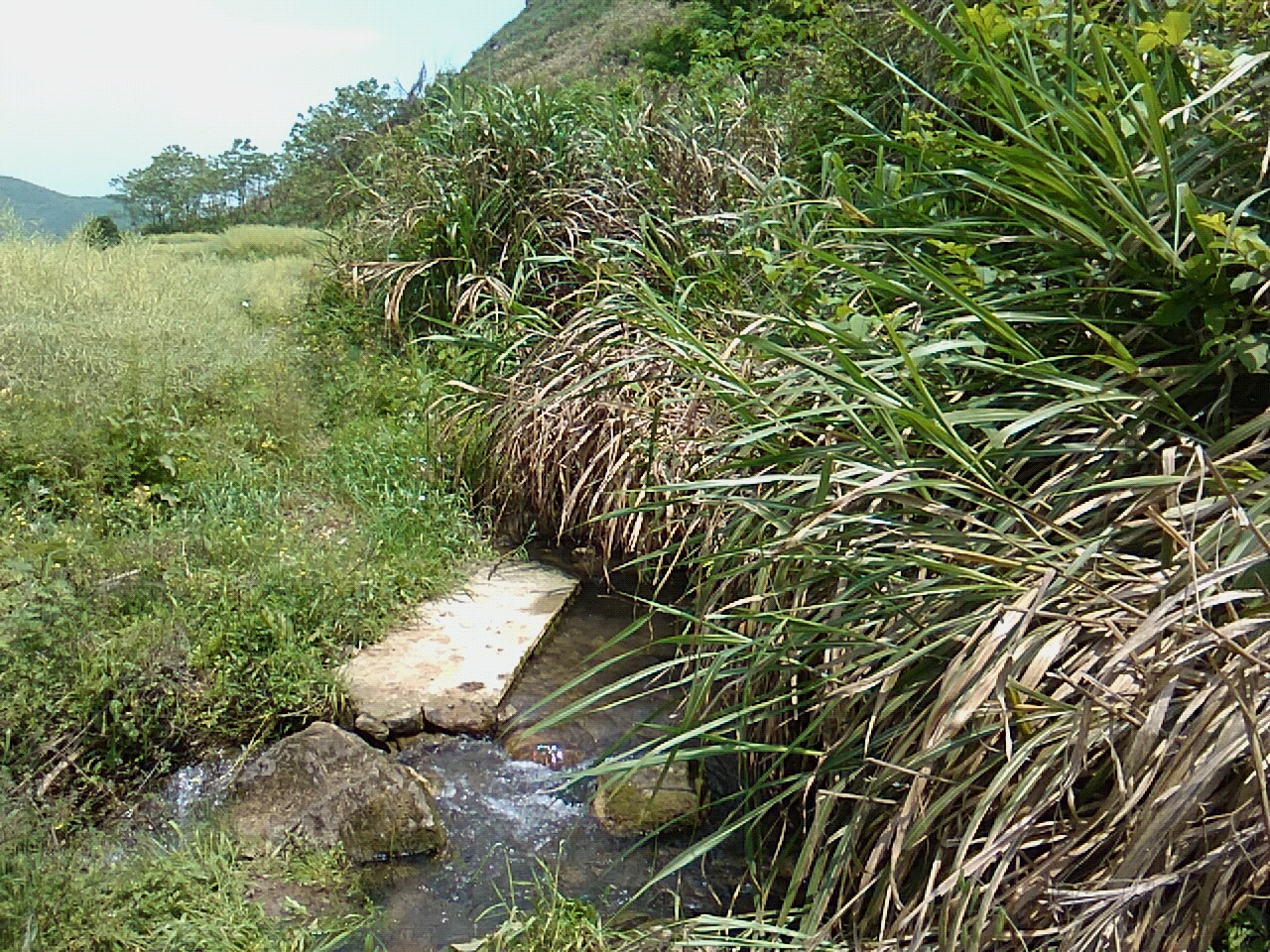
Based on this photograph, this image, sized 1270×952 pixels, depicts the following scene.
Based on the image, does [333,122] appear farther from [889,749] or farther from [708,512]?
[889,749]

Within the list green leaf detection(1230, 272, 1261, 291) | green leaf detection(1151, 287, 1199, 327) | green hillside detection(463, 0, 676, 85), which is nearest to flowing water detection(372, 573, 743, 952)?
green leaf detection(1151, 287, 1199, 327)

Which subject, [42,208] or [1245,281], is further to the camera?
[42,208]

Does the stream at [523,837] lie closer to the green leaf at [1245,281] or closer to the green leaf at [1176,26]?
the green leaf at [1245,281]

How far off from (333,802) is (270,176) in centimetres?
1150

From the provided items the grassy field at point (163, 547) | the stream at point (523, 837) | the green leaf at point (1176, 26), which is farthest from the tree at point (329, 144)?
the green leaf at point (1176, 26)

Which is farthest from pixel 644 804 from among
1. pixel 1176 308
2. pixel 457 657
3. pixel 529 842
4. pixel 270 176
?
pixel 270 176

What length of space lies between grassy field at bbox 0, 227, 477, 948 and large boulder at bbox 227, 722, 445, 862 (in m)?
0.20

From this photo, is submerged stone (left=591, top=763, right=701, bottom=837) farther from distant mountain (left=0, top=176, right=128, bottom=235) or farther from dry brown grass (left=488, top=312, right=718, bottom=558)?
distant mountain (left=0, top=176, right=128, bottom=235)

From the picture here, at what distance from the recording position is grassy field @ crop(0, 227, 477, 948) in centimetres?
286

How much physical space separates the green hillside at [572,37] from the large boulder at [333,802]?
1532cm

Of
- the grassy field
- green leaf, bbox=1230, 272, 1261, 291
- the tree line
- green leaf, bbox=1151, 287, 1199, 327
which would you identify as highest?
the tree line

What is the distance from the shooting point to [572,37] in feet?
89.4

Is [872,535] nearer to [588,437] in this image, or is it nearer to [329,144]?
[588,437]

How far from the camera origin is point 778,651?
7.55ft
